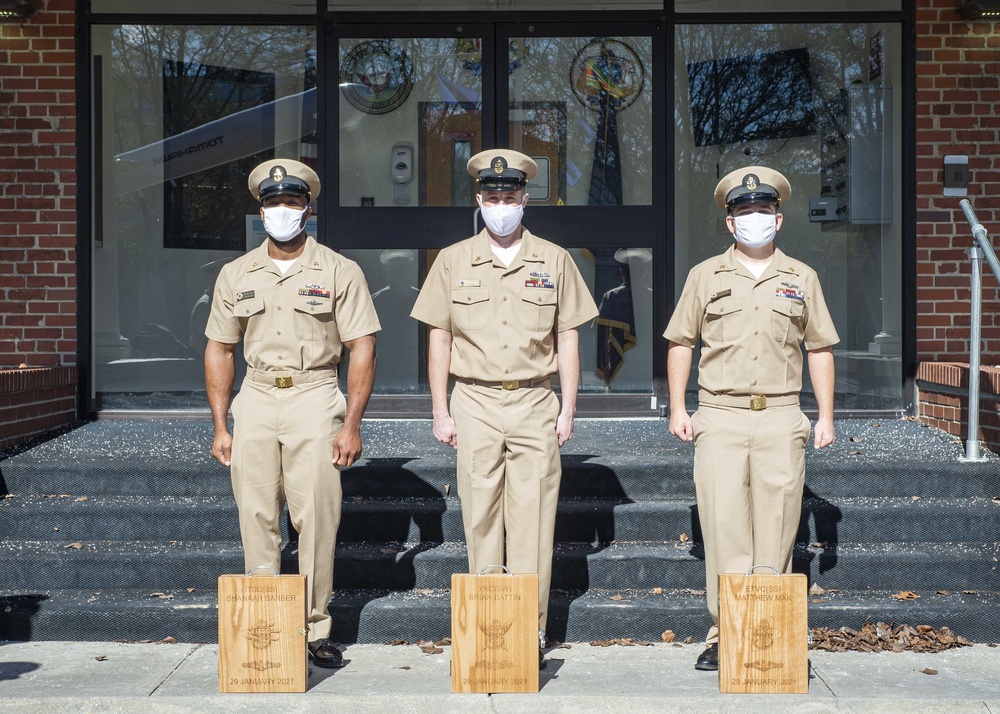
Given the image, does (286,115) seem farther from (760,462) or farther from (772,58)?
(760,462)

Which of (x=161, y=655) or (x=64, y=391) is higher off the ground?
(x=64, y=391)

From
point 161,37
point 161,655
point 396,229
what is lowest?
point 161,655

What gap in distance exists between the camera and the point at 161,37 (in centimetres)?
788

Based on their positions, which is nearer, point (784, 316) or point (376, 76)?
point (784, 316)

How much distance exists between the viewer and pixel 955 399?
6719 millimetres

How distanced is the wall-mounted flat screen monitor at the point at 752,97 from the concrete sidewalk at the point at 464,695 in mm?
4177

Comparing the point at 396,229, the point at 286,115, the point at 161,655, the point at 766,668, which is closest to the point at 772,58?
the point at 396,229

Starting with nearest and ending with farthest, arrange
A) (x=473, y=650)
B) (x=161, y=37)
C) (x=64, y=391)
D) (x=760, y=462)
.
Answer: (x=473, y=650) → (x=760, y=462) → (x=64, y=391) → (x=161, y=37)

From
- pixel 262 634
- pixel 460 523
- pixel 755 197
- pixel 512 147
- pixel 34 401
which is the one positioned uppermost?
pixel 512 147

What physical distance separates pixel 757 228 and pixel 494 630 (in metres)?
1.86

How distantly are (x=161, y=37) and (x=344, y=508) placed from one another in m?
4.09

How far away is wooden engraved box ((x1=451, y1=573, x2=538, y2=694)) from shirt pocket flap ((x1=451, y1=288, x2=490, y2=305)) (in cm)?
114

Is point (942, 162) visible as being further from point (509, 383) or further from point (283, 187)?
point (283, 187)

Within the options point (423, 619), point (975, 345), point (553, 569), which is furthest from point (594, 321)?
point (423, 619)
